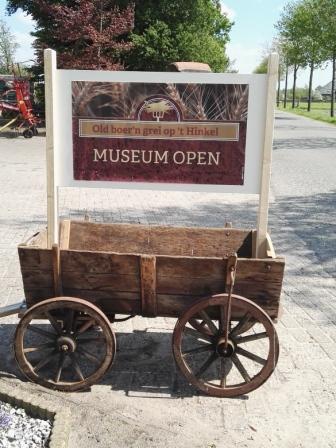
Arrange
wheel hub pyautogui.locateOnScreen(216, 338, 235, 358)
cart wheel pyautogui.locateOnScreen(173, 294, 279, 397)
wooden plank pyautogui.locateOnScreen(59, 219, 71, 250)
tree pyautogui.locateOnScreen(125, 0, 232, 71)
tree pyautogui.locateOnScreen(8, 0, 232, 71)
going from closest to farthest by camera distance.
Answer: cart wheel pyautogui.locateOnScreen(173, 294, 279, 397)
wheel hub pyautogui.locateOnScreen(216, 338, 235, 358)
wooden plank pyautogui.locateOnScreen(59, 219, 71, 250)
tree pyautogui.locateOnScreen(8, 0, 232, 71)
tree pyautogui.locateOnScreen(125, 0, 232, 71)

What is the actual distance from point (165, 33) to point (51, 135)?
2215 cm

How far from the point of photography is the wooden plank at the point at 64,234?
14.2ft

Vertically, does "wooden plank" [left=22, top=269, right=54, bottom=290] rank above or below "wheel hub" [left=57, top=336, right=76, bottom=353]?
above

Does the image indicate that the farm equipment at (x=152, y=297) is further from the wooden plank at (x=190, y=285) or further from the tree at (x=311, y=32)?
the tree at (x=311, y=32)

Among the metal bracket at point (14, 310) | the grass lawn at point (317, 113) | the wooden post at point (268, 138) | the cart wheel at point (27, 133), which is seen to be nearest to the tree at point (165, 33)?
the cart wheel at point (27, 133)

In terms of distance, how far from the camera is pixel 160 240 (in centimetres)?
441

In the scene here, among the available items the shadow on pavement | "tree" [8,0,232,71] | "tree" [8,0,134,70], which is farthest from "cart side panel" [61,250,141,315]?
"tree" [8,0,232,71]

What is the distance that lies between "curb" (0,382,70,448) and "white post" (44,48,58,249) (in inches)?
44.7

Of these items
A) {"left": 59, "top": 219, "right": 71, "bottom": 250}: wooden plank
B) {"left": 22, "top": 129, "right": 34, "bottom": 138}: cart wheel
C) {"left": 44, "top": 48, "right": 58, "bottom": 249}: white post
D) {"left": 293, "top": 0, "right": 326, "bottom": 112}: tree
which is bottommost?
{"left": 22, "top": 129, "right": 34, "bottom": 138}: cart wheel

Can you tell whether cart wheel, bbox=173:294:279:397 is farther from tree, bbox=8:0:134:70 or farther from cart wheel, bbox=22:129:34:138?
cart wheel, bbox=22:129:34:138

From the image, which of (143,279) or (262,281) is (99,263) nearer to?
(143,279)

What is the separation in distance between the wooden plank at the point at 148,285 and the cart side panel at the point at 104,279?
0.14ft

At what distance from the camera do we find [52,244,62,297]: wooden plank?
3.46m

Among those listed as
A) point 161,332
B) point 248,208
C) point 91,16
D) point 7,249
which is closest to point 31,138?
point 91,16
